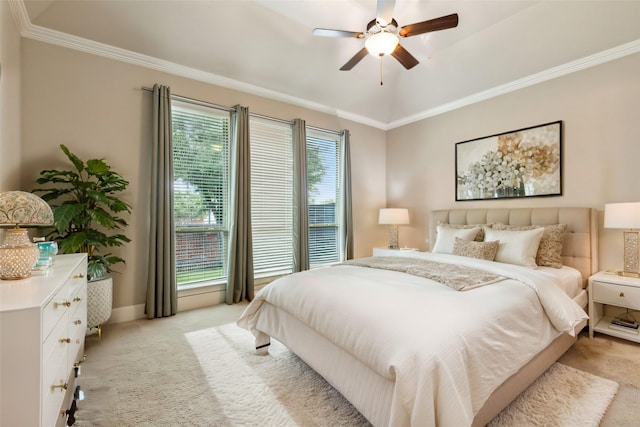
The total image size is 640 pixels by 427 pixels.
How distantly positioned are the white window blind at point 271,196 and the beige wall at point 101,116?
Answer: 26.8 inches

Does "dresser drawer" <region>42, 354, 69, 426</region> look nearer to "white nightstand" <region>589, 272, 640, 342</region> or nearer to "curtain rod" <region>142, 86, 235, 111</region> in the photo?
"curtain rod" <region>142, 86, 235, 111</region>

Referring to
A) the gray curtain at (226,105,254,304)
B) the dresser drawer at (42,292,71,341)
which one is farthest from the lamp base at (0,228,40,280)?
the gray curtain at (226,105,254,304)

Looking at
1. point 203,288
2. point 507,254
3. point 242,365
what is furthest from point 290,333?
point 507,254

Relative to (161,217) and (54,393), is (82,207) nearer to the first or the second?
(161,217)

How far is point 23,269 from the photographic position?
4.54 ft

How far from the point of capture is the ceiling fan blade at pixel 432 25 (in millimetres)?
2248

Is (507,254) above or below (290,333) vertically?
above

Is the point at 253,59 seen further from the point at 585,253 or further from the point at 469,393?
the point at 585,253

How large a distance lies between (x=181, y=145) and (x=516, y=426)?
394 cm

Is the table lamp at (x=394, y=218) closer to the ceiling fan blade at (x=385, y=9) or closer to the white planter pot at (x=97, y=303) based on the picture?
the ceiling fan blade at (x=385, y=9)

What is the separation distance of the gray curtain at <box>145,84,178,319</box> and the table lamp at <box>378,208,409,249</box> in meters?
3.16

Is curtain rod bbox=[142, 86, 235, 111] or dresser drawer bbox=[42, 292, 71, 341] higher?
curtain rod bbox=[142, 86, 235, 111]

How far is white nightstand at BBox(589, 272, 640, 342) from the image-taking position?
8.21ft

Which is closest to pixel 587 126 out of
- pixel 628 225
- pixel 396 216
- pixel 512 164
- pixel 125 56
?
pixel 512 164
